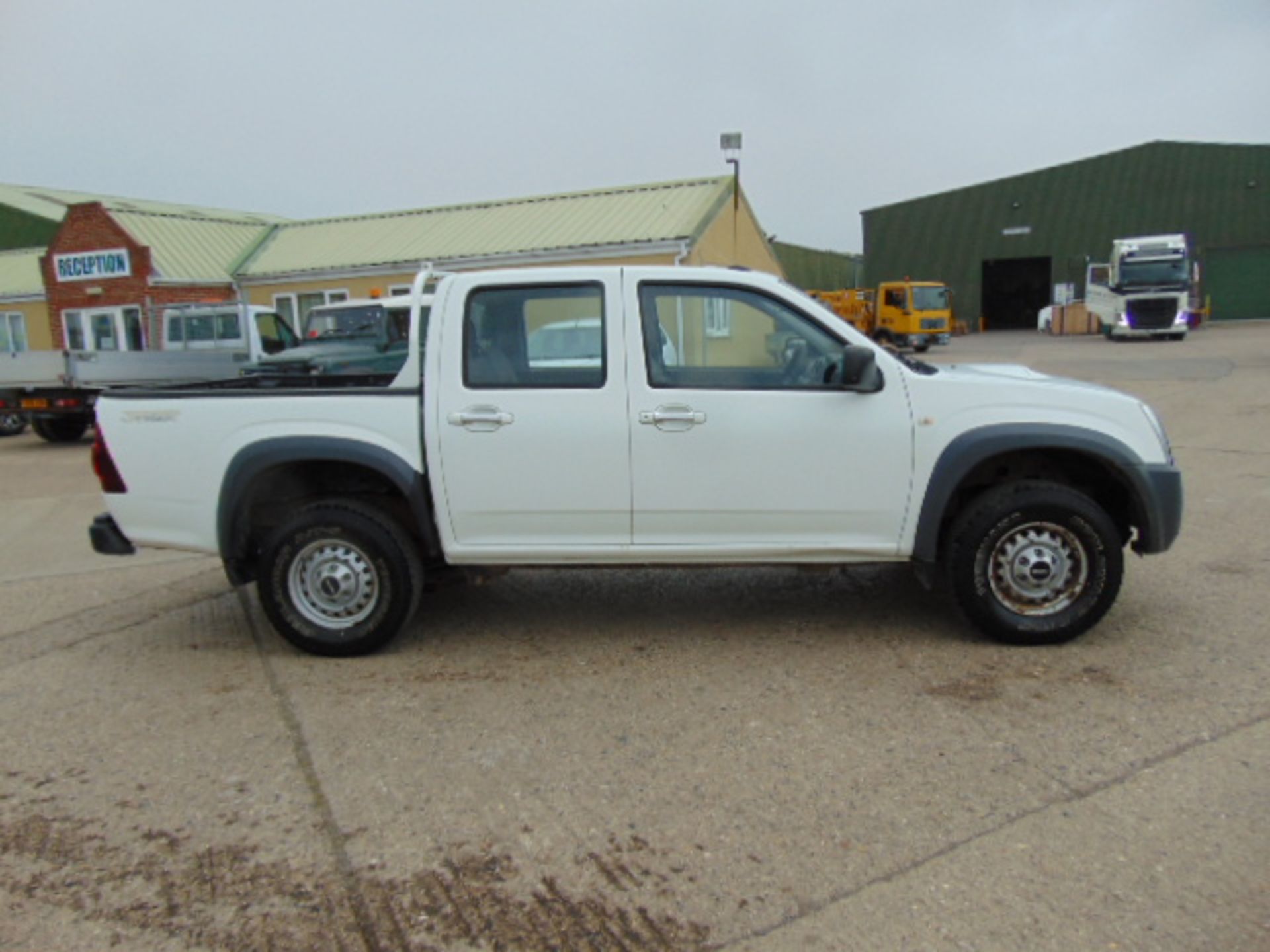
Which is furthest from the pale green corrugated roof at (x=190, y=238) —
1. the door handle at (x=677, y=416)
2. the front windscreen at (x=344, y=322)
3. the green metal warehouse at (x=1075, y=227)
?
the green metal warehouse at (x=1075, y=227)

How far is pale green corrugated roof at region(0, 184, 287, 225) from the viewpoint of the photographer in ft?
97.3

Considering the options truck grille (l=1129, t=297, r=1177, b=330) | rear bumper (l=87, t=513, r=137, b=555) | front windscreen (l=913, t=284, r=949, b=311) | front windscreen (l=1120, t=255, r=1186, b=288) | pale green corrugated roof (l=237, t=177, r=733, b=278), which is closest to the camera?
rear bumper (l=87, t=513, r=137, b=555)

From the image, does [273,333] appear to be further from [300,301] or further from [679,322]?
[679,322]

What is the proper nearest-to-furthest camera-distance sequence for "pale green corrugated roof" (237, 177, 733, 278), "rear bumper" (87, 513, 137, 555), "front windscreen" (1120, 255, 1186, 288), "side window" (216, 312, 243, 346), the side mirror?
1. the side mirror
2. "rear bumper" (87, 513, 137, 555)
3. "side window" (216, 312, 243, 346)
4. "pale green corrugated roof" (237, 177, 733, 278)
5. "front windscreen" (1120, 255, 1186, 288)

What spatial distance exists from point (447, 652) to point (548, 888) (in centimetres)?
218

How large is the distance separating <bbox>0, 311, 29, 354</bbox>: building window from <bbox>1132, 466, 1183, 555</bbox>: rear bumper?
3295 cm

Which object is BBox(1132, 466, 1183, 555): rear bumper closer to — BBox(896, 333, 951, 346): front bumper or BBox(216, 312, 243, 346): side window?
BBox(216, 312, 243, 346): side window

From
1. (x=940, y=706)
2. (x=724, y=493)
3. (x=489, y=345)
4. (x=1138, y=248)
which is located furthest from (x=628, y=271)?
(x=1138, y=248)

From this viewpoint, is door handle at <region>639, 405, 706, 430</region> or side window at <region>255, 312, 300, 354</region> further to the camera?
side window at <region>255, 312, 300, 354</region>

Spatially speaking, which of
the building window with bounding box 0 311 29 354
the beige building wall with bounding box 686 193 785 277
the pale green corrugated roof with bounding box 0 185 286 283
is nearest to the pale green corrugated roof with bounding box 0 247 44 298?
the building window with bounding box 0 311 29 354

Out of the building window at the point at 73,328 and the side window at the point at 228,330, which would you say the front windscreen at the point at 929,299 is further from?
the building window at the point at 73,328

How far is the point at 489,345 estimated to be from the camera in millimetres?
4625

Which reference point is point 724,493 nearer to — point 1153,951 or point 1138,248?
point 1153,951

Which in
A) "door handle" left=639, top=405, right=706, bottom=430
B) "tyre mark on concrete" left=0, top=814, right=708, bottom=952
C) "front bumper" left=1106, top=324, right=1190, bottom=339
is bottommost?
"tyre mark on concrete" left=0, top=814, right=708, bottom=952
